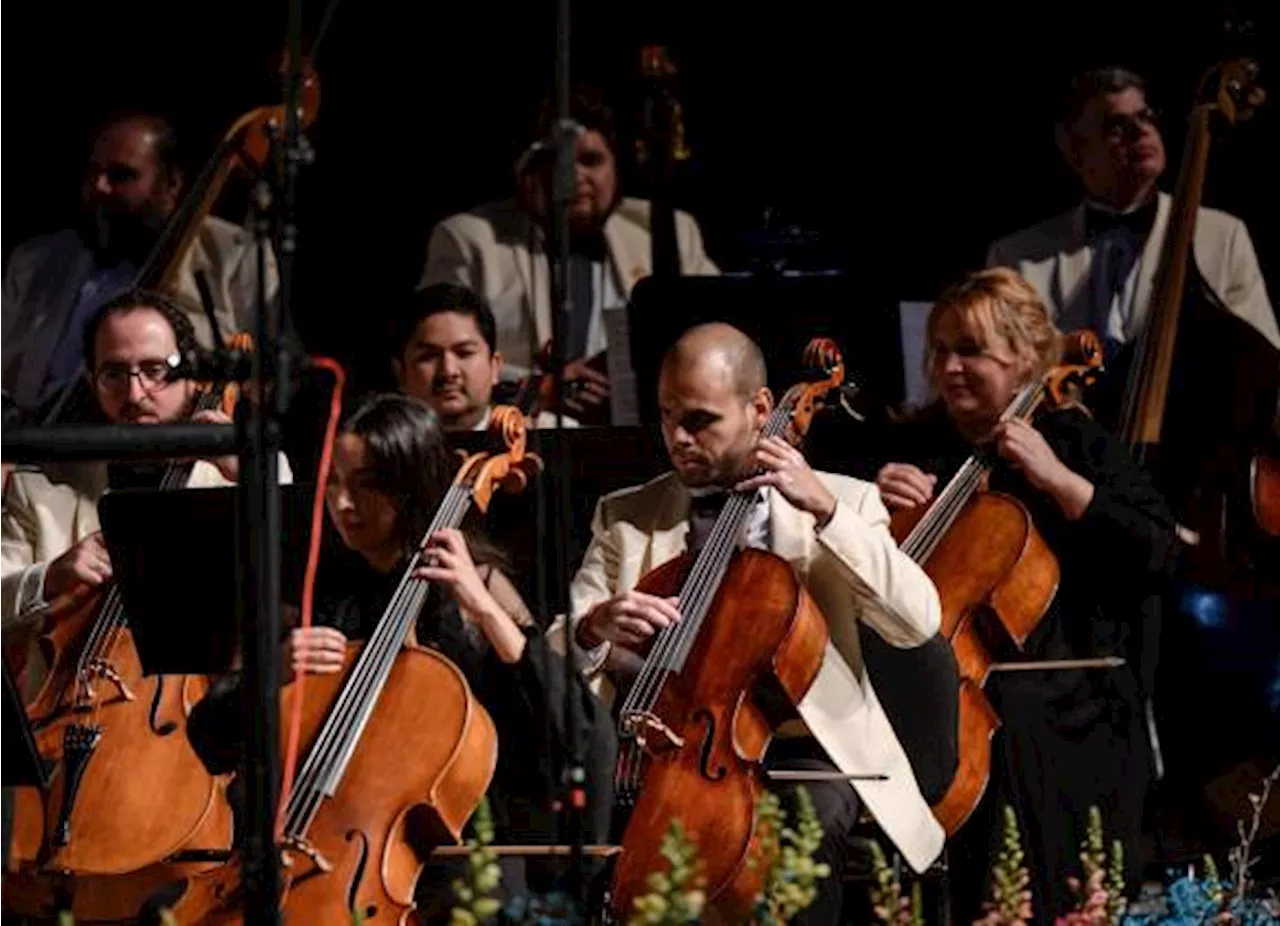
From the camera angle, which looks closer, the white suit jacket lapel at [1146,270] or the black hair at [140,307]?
the black hair at [140,307]

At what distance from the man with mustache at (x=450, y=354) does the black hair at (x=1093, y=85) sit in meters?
1.35

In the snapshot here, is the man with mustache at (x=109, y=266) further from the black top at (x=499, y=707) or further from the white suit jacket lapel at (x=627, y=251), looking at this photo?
the black top at (x=499, y=707)

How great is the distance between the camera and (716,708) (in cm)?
435

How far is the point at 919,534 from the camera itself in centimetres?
492

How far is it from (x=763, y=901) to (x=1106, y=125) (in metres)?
3.53

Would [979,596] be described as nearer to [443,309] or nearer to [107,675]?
[443,309]

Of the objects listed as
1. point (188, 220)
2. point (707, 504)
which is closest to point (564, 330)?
point (707, 504)

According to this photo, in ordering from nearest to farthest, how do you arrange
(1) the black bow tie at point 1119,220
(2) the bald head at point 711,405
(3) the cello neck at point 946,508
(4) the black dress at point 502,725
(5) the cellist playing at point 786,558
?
(4) the black dress at point 502,725 < (5) the cellist playing at point 786,558 < (2) the bald head at point 711,405 < (3) the cello neck at point 946,508 < (1) the black bow tie at point 1119,220

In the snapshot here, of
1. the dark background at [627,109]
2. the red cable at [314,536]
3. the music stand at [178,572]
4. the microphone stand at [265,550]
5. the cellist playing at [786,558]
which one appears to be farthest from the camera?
the dark background at [627,109]

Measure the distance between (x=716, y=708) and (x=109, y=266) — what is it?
7.14 feet

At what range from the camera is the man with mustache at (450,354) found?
5398 millimetres

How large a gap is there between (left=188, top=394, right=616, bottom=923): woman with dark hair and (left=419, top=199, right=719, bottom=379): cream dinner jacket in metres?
1.65

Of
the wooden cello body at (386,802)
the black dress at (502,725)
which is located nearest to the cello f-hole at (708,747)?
the black dress at (502,725)

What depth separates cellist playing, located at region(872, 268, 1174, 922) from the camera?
5078 millimetres
